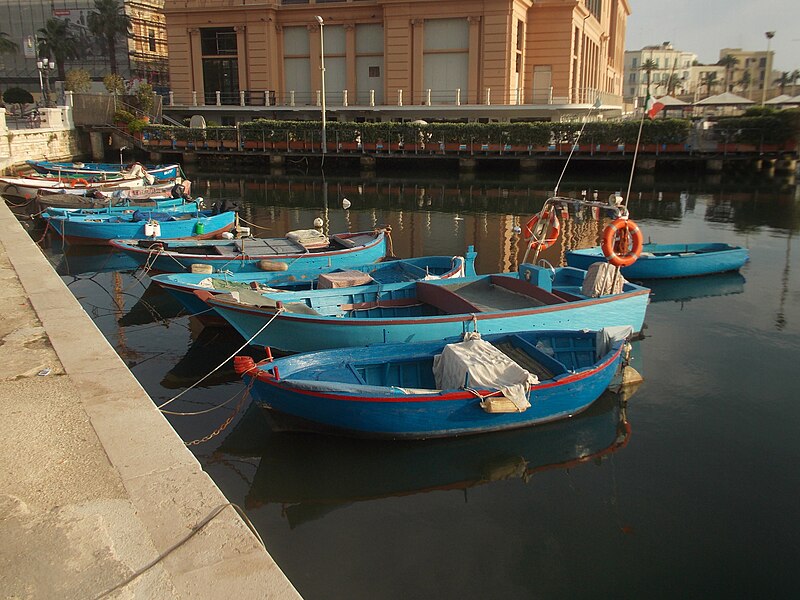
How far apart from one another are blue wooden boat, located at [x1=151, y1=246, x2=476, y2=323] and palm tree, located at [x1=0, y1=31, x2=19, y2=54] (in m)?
79.6

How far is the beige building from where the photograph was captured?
51.1 meters

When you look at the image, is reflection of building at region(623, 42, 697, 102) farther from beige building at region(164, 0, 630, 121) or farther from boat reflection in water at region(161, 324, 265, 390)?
boat reflection in water at region(161, 324, 265, 390)

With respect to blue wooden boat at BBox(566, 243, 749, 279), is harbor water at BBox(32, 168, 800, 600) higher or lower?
lower

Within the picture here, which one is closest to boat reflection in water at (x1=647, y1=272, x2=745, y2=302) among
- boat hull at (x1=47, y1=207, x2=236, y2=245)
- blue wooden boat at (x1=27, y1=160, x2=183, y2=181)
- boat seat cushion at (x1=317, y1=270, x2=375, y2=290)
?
boat seat cushion at (x1=317, y1=270, x2=375, y2=290)

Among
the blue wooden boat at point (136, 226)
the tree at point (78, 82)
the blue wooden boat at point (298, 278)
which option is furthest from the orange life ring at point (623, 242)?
the tree at point (78, 82)

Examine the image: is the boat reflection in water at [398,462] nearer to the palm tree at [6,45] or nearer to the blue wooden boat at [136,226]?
the blue wooden boat at [136,226]

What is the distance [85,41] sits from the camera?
284 feet

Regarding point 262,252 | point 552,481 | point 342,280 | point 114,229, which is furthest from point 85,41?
point 552,481

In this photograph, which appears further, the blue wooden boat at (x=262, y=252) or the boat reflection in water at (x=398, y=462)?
the blue wooden boat at (x=262, y=252)

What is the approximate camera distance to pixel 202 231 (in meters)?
23.0

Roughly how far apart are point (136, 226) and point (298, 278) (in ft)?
30.0

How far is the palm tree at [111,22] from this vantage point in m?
79.6

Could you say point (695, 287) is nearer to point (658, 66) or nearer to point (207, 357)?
point (207, 357)

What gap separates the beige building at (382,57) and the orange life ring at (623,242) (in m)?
38.5
